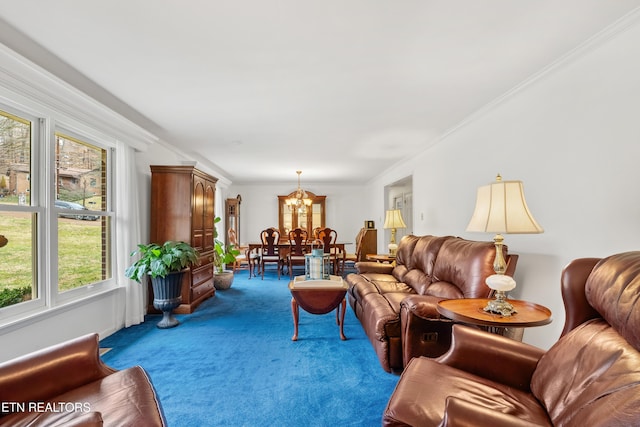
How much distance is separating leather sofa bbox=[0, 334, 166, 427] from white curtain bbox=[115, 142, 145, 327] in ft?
7.22

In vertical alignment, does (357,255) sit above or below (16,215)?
below

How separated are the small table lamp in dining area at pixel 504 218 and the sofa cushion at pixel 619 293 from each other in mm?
495

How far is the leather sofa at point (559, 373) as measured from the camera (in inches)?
36.7

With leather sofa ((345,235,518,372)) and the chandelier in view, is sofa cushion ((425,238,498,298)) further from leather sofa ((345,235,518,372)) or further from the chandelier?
the chandelier

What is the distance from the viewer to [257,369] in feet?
7.86

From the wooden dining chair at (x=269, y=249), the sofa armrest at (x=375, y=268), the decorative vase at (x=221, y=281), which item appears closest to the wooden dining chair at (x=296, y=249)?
the wooden dining chair at (x=269, y=249)

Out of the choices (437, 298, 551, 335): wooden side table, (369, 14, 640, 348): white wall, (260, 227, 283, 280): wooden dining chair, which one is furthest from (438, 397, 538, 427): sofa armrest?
(260, 227, 283, 280): wooden dining chair

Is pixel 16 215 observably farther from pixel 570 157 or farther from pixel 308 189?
pixel 308 189

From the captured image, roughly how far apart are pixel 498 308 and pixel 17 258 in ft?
11.3

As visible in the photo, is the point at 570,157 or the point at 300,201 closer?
the point at 570,157

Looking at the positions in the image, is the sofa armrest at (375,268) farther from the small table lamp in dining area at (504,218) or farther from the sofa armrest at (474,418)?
the sofa armrest at (474,418)

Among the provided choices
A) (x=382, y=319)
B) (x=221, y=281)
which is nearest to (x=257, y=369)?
(x=382, y=319)

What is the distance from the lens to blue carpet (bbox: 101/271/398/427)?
185 cm

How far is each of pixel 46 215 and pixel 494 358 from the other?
3379 mm
